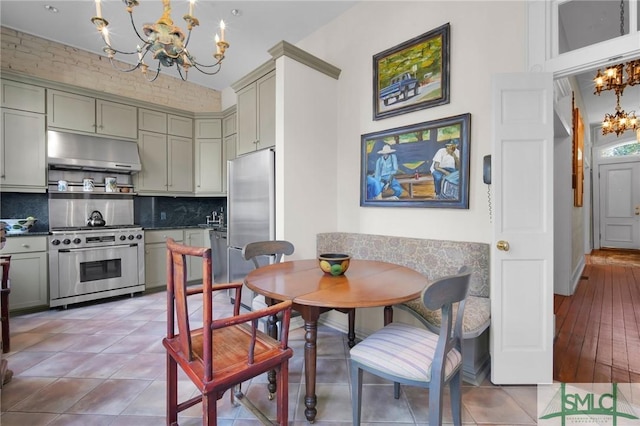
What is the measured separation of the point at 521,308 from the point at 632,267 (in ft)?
19.2

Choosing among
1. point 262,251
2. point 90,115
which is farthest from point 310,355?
point 90,115

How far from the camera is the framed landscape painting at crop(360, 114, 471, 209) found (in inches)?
94.4

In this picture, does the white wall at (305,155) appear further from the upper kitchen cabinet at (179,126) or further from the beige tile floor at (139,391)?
the upper kitchen cabinet at (179,126)

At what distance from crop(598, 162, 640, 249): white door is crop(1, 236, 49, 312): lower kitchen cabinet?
1154 cm

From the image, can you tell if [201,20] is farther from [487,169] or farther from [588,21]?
[588,21]

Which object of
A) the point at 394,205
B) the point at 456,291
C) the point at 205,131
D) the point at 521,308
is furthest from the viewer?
the point at 205,131

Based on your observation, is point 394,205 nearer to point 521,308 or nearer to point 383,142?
point 383,142

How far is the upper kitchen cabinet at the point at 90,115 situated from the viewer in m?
3.58

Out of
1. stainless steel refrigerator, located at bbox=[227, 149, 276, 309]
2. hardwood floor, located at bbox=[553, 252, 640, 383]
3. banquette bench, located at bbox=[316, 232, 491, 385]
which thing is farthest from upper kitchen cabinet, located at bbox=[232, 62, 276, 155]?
hardwood floor, located at bbox=[553, 252, 640, 383]

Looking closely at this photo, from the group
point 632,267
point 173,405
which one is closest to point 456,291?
point 173,405

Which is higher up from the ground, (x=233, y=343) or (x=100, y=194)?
(x=100, y=194)

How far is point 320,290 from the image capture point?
1.57m

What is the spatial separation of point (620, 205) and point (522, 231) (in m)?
8.41

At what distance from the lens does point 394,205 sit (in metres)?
2.84
